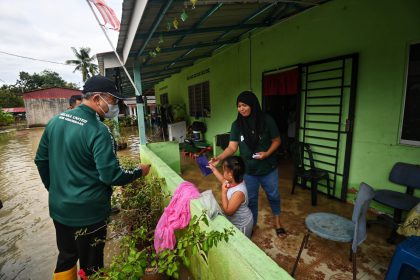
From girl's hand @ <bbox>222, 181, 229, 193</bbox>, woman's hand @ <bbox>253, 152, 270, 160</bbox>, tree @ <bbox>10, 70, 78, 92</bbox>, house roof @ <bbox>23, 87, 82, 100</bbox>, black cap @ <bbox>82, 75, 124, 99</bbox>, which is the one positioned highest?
tree @ <bbox>10, 70, 78, 92</bbox>

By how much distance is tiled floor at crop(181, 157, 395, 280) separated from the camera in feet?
7.75

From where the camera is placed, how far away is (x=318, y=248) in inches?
107

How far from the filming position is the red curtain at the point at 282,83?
4.58m

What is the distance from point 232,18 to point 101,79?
9.69ft

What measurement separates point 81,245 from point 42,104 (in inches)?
1183

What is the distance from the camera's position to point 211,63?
25.5ft

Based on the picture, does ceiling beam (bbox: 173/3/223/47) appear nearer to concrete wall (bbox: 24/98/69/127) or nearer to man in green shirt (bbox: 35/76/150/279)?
man in green shirt (bbox: 35/76/150/279)

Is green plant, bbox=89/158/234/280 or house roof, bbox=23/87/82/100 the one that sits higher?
house roof, bbox=23/87/82/100

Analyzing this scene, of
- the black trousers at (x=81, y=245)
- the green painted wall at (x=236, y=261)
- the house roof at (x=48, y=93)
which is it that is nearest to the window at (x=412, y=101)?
the green painted wall at (x=236, y=261)

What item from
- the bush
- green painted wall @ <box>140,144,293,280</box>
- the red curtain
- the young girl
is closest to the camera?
green painted wall @ <box>140,144,293,280</box>

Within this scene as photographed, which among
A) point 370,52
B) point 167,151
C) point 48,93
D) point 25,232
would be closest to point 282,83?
point 370,52

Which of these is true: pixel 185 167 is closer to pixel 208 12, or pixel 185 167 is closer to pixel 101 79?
pixel 208 12

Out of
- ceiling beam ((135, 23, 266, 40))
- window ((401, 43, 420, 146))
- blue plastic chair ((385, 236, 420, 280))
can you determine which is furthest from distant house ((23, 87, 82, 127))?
blue plastic chair ((385, 236, 420, 280))

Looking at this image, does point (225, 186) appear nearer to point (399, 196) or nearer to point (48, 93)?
point (399, 196)
